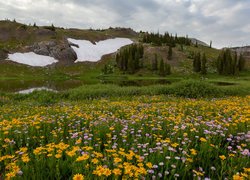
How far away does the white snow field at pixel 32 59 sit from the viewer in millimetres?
96188

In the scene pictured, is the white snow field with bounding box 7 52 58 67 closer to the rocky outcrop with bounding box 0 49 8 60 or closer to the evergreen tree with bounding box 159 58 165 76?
the rocky outcrop with bounding box 0 49 8 60

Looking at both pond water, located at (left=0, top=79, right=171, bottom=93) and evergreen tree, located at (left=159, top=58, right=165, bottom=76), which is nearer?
pond water, located at (left=0, top=79, right=171, bottom=93)

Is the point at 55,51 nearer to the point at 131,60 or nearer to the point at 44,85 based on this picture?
the point at 131,60

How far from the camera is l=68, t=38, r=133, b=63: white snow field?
108062 mm

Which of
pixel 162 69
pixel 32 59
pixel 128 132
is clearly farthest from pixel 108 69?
pixel 128 132

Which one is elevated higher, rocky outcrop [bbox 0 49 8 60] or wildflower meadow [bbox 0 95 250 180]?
rocky outcrop [bbox 0 49 8 60]

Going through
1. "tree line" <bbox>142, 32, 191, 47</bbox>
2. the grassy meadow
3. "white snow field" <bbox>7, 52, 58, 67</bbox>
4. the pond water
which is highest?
"tree line" <bbox>142, 32, 191, 47</bbox>

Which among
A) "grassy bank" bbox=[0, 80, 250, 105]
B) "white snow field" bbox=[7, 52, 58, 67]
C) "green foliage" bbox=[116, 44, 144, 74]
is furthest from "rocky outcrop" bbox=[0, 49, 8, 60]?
"grassy bank" bbox=[0, 80, 250, 105]

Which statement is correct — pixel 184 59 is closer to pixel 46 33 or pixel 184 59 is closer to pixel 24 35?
pixel 46 33

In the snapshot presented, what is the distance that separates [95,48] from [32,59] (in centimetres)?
3129

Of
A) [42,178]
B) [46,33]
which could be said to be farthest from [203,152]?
[46,33]

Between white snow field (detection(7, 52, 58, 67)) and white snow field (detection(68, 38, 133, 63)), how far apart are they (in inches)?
510

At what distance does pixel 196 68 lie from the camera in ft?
289

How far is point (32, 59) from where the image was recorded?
99.4 m
